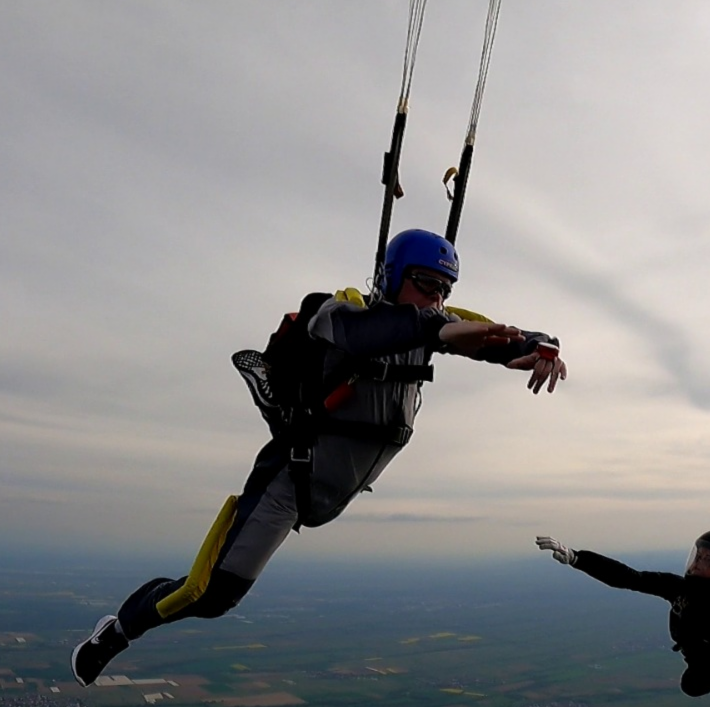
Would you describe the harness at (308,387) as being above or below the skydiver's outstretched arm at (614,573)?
above

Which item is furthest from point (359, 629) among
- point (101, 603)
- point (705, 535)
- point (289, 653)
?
point (705, 535)

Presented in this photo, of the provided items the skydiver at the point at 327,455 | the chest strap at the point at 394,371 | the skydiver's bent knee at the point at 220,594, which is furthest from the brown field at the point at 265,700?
the chest strap at the point at 394,371

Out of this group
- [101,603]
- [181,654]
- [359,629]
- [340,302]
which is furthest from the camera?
[359,629]

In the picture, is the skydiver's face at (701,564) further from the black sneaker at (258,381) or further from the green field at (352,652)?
the green field at (352,652)

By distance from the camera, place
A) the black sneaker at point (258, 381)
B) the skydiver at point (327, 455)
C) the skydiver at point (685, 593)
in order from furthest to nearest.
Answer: the skydiver at point (685, 593)
the black sneaker at point (258, 381)
the skydiver at point (327, 455)

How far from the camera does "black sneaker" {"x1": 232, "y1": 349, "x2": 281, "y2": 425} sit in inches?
147

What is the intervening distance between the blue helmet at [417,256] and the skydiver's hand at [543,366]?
72 centimetres

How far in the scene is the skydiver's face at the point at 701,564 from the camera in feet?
14.5

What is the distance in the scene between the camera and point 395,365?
3.59 meters

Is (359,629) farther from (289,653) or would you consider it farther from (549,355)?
(549,355)

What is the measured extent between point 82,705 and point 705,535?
36226 millimetres

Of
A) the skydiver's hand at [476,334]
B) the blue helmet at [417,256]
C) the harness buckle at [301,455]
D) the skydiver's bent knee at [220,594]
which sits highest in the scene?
the blue helmet at [417,256]

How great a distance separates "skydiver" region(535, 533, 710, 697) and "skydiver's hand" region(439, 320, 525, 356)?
1.79 metres

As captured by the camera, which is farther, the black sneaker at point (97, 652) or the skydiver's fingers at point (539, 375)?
the black sneaker at point (97, 652)
